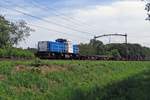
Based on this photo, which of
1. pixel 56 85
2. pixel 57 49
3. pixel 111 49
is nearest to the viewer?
pixel 56 85

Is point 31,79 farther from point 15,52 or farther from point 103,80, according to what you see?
point 15,52

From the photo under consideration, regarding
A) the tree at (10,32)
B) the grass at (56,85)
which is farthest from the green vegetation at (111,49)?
the grass at (56,85)

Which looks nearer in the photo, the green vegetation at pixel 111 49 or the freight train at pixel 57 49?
the freight train at pixel 57 49

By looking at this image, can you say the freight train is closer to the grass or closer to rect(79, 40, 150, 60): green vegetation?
the grass

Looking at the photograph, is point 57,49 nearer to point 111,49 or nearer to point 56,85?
point 56,85

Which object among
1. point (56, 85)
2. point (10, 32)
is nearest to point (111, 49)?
point (10, 32)

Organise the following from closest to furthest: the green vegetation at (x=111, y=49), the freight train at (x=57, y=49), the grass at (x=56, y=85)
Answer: the grass at (x=56, y=85) → the freight train at (x=57, y=49) → the green vegetation at (x=111, y=49)

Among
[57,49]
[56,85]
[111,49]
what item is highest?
[111,49]

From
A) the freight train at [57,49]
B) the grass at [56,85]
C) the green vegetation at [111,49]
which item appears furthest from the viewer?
the green vegetation at [111,49]

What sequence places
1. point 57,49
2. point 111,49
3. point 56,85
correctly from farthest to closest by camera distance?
point 111,49 → point 57,49 → point 56,85

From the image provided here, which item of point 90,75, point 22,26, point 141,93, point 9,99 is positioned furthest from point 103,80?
point 22,26

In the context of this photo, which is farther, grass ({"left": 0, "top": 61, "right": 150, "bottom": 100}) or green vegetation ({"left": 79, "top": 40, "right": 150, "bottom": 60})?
green vegetation ({"left": 79, "top": 40, "right": 150, "bottom": 60})

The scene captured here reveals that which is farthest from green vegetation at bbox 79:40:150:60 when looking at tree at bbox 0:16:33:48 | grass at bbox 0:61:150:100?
grass at bbox 0:61:150:100

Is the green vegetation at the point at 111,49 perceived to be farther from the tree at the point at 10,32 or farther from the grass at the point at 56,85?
the grass at the point at 56,85
